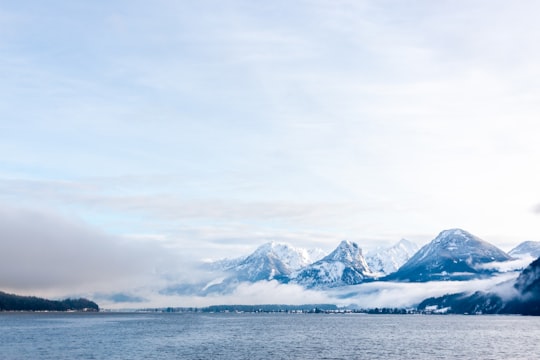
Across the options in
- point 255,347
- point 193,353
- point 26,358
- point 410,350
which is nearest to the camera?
point 26,358

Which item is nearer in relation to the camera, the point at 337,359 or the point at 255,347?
the point at 337,359

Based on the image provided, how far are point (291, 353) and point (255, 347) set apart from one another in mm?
25266

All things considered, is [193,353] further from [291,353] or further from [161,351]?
[291,353]

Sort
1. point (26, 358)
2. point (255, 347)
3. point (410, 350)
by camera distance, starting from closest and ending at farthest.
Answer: point (26, 358)
point (410, 350)
point (255, 347)

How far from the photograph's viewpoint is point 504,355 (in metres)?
168

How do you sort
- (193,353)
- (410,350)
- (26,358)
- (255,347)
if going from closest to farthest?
1. (26,358)
2. (193,353)
3. (410,350)
4. (255,347)

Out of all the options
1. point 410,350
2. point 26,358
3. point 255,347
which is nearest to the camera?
point 26,358

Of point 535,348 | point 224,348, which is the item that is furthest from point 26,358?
point 535,348

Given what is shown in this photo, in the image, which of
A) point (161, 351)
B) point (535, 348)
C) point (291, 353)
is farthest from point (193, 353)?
point (535, 348)

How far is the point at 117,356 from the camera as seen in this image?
164m

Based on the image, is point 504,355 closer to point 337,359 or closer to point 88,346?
point 337,359

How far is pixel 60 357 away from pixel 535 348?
449 ft

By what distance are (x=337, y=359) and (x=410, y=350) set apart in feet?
116

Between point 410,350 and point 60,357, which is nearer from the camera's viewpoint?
point 60,357
